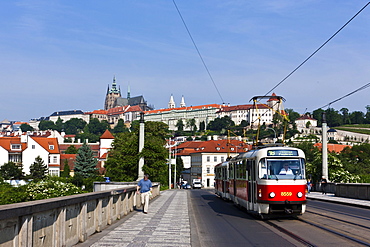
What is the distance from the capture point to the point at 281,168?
1736 cm

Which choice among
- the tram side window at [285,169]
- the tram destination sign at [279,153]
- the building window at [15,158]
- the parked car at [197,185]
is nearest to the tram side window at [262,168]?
the tram side window at [285,169]

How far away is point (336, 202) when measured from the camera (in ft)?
96.2

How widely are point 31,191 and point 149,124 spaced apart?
47.8m

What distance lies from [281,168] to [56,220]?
32.9 feet

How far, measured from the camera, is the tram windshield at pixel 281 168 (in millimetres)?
17250

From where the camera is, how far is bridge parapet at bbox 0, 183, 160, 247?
22.1 ft

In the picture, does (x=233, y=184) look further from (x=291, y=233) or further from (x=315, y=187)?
(x=315, y=187)

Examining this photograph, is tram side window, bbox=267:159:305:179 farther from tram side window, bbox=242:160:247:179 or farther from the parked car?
the parked car

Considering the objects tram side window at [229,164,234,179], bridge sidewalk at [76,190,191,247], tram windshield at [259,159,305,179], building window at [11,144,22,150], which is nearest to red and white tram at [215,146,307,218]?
tram windshield at [259,159,305,179]

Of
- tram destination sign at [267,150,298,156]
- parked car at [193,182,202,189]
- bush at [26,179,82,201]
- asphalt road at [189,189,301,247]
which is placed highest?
tram destination sign at [267,150,298,156]

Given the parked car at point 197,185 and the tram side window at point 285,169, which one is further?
the parked car at point 197,185

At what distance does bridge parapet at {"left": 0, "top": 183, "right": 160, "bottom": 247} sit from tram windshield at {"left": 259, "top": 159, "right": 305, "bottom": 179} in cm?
529

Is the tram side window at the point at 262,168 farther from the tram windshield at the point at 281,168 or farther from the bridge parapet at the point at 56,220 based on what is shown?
the bridge parapet at the point at 56,220

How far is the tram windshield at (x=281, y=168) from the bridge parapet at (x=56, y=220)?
529 centimetres
